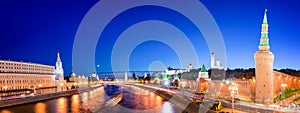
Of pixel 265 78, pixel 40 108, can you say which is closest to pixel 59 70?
pixel 40 108

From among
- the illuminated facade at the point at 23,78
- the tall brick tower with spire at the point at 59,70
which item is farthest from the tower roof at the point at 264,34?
the tall brick tower with spire at the point at 59,70

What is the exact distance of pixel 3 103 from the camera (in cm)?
3556

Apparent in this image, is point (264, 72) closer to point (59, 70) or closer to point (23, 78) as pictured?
point (23, 78)

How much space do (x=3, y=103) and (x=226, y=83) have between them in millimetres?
32791

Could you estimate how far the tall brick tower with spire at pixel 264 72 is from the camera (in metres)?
38.2

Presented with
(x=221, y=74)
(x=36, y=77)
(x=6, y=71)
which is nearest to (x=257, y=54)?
(x=221, y=74)

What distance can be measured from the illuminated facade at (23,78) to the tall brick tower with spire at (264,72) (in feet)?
129

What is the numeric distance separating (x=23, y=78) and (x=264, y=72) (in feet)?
187

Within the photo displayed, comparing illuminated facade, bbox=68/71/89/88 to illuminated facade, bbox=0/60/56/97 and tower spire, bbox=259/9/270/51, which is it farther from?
tower spire, bbox=259/9/270/51

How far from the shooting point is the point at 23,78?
7531 cm

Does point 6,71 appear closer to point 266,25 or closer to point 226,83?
point 226,83

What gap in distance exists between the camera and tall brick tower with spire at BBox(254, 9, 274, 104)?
125 feet

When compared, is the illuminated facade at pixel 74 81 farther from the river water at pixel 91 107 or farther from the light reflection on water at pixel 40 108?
the light reflection on water at pixel 40 108

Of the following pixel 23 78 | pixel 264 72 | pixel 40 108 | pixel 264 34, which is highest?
pixel 264 34
